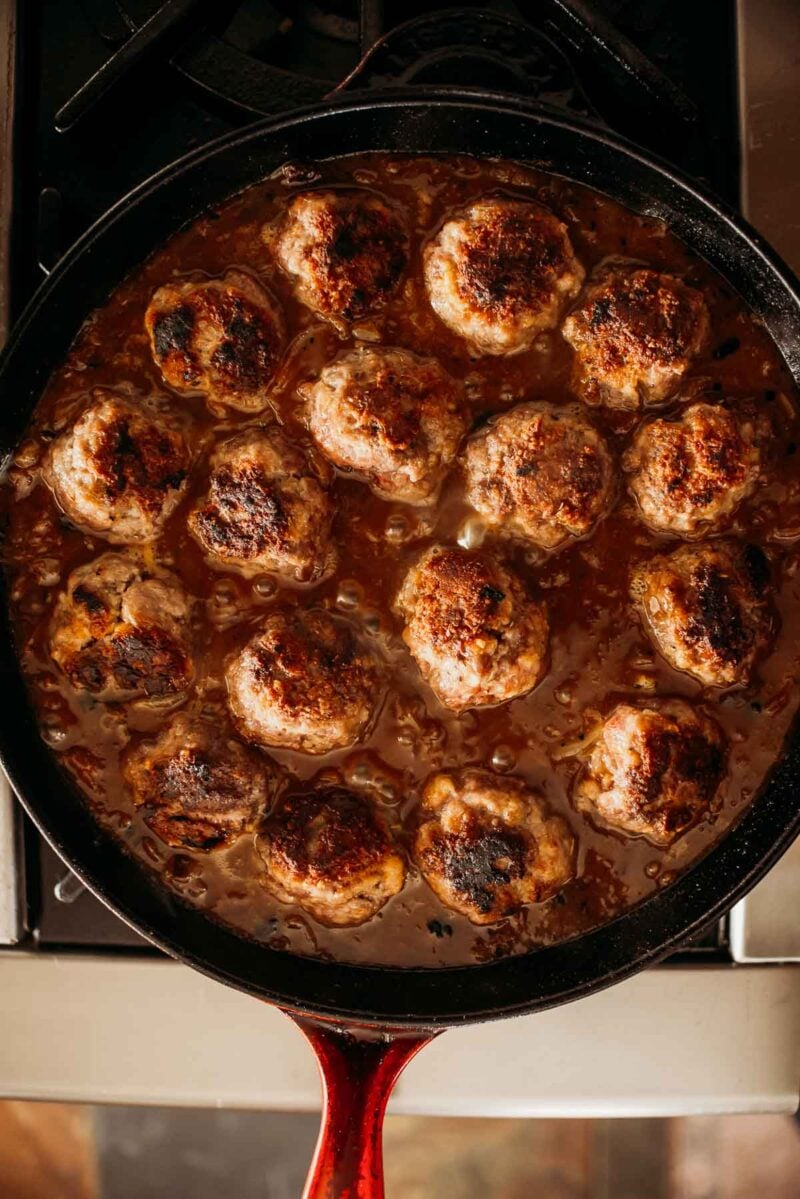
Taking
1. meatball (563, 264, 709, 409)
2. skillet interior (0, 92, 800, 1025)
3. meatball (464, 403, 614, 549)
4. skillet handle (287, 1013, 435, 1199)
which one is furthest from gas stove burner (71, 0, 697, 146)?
skillet handle (287, 1013, 435, 1199)

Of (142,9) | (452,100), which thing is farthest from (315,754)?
(142,9)

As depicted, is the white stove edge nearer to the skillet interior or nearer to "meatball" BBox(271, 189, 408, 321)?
the skillet interior

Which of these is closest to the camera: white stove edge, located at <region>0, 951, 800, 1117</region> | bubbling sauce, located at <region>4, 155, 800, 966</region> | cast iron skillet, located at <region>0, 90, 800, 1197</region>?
cast iron skillet, located at <region>0, 90, 800, 1197</region>

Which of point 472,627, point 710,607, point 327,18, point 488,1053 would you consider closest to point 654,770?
point 710,607

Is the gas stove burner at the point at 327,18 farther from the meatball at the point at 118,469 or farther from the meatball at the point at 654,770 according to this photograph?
the meatball at the point at 654,770

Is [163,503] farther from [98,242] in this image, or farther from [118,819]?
[118,819]

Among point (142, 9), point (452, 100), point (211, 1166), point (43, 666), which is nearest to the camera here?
point (452, 100)

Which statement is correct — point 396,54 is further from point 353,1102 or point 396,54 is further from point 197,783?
point 353,1102

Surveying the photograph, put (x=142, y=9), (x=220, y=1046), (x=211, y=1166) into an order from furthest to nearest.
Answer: (x=211, y=1166) → (x=220, y=1046) → (x=142, y=9)
